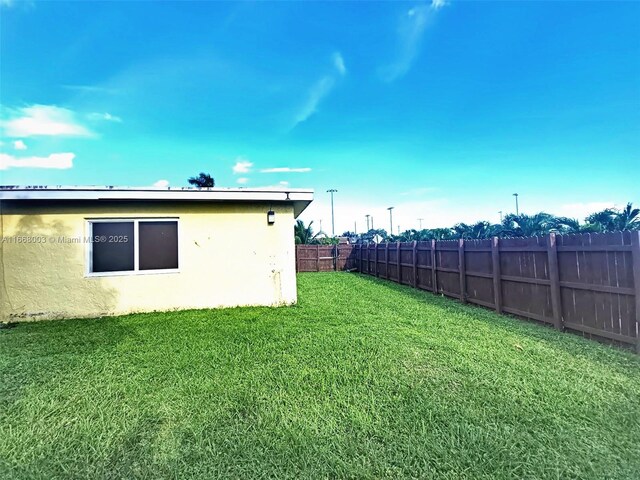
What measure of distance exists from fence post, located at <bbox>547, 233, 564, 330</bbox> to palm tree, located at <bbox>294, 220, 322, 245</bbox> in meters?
16.6

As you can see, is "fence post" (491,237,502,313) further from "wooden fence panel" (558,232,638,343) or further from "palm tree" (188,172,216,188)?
"palm tree" (188,172,216,188)

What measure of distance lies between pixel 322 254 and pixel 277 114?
9.88 metres

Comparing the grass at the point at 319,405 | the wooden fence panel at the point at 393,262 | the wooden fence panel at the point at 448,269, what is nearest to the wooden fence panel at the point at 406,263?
the wooden fence panel at the point at 393,262

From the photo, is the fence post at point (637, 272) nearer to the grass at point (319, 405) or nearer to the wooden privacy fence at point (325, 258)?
the grass at point (319, 405)

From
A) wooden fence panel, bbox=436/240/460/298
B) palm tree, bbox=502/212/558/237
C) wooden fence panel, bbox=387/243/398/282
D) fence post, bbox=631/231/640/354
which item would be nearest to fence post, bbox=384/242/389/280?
wooden fence panel, bbox=387/243/398/282

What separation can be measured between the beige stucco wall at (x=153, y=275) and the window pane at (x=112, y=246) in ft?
0.69

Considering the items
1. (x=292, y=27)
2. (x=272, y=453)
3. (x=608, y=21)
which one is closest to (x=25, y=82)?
(x=292, y=27)

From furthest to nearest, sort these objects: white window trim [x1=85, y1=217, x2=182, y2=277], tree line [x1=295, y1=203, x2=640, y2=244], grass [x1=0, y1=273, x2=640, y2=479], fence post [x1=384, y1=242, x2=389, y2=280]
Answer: tree line [x1=295, y1=203, x2=640, y2=244] < fence post [x1=384, y1=242, x2=389, y2=280] < white window trim [x1=85, y1=217, x2=182, y2=277] < grass [x1=0, y1=273, x2=640, y2=479]

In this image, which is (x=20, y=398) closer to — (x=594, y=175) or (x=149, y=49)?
(x=149, y=49)

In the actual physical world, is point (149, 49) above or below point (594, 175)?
above

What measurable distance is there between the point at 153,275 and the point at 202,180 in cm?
1896

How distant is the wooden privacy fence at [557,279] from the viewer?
4.41m

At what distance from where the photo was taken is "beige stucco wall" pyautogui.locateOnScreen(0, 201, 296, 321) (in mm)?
6422

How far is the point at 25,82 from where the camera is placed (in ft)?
28.1
